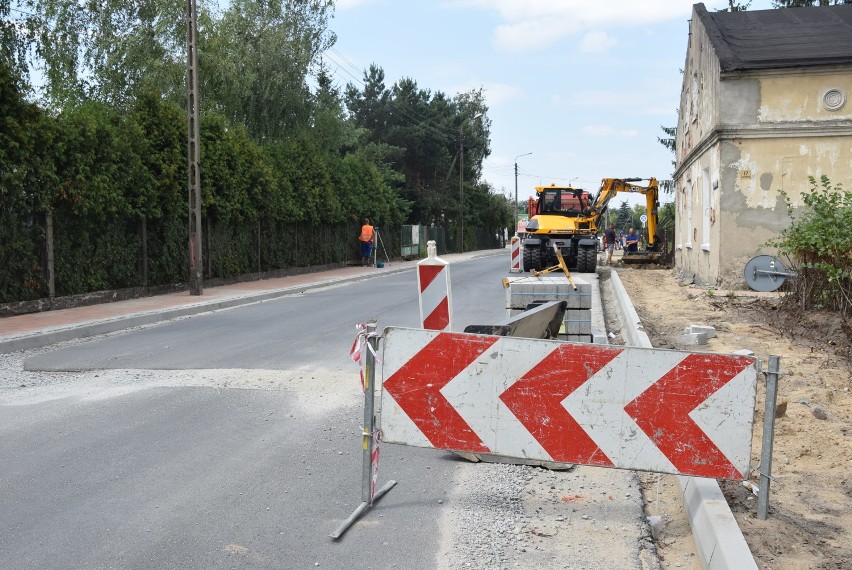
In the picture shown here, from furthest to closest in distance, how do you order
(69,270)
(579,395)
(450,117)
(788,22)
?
1. (450,117)
2. (788,22)
3. (69,270)
4. (579,395)

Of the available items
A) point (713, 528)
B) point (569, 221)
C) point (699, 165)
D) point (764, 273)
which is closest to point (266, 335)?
point (713, 528)

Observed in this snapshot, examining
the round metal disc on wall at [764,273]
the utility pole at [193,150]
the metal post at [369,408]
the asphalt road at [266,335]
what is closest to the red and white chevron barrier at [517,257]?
the asphalt road at [266,335]

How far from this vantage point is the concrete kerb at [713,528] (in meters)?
3.47

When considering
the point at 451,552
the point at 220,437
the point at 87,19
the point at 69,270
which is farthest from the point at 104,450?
the point at 87,19

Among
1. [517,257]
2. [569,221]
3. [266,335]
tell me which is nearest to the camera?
[266,335]

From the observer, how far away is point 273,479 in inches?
200

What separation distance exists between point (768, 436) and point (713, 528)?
0.68m

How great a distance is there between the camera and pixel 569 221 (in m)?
26.2

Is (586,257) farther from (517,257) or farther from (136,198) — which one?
(136,198)

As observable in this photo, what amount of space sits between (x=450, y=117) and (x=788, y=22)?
42.2 metres

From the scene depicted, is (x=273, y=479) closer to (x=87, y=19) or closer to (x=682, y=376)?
(x=682, y=376)

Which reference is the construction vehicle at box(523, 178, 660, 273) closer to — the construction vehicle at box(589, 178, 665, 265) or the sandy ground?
the construction vehicle at box(589, 178, 665, 265)

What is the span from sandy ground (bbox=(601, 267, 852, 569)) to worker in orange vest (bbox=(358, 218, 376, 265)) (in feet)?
69.7

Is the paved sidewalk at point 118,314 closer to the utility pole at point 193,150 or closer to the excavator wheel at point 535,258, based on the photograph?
the utility pole at point 193,150
